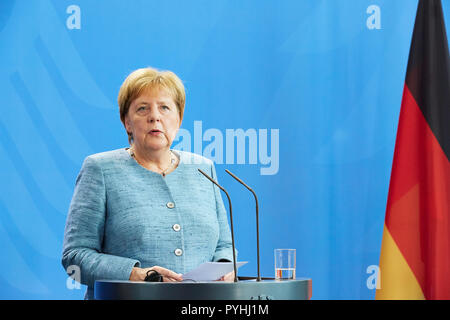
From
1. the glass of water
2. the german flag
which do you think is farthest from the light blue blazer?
the german flag

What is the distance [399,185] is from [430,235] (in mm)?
324

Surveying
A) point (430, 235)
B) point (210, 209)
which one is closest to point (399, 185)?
point (430, 235)

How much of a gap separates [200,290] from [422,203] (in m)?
2.04

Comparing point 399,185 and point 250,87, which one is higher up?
point 250,87

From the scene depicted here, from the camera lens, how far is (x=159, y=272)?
2035mm

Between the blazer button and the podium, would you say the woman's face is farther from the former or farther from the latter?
the podium

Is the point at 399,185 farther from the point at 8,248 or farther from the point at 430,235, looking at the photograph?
the point at 8,248

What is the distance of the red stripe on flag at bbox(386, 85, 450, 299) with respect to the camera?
3.32 meters

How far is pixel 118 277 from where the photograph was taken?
2.14 metres

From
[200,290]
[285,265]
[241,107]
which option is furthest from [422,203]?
[200,290]

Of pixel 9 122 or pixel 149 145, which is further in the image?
pixel 9 122

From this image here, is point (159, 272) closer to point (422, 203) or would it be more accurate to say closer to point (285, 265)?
point (285, 265)
